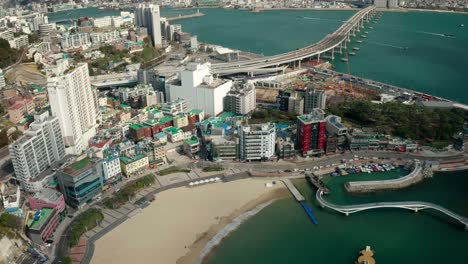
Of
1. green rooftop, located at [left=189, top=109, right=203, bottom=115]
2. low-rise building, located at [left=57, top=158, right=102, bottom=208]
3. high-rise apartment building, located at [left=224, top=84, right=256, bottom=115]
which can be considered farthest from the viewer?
high-rise apartment building, located at [left=224, top=84, right=256, bottom=115]

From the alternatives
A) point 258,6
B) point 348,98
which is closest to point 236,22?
point 258,6

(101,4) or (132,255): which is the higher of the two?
(101,4)

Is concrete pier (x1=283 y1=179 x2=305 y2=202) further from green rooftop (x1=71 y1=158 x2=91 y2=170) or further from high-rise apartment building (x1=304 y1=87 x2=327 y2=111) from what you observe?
green rooftop (x1=71 y1=158 x2=91 y2=170)

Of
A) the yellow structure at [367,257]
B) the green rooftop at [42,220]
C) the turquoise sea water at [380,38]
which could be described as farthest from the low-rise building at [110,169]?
the turquoise sea water at [380,38]

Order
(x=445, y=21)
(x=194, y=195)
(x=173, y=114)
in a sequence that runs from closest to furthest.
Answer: (x=194, y=195) → (x=173, y=114) → (x=445, y=21)

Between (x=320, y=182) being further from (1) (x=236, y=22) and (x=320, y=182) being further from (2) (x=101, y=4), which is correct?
(2) (x=101, y=4)

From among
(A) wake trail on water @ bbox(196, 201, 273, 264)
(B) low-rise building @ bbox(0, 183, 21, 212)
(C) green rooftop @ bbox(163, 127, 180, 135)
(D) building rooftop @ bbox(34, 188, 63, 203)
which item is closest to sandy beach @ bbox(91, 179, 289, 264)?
(A) wake trail on water @ bbox(196, 201, 273, 264)

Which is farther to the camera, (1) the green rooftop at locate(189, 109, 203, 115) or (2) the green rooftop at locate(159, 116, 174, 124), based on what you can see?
(1) the green rooftop at locate(189, 109, 203, 115)
